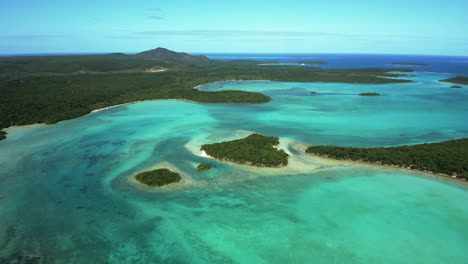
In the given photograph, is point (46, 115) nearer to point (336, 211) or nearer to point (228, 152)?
point (228, 152)

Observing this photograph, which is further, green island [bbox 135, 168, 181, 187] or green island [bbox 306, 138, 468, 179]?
green island [bbox 306, 138, 468, 179]

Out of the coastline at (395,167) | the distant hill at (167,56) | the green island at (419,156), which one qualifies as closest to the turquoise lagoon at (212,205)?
the coastline at (395,167)

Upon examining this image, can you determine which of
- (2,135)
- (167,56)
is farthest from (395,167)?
(167,56)

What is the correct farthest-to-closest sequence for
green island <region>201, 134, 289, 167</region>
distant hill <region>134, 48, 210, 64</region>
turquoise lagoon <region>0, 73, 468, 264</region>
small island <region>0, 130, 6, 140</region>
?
distant hill <region>134, 48, 210, 64</region> < small island <region>0, 130, 6, 140</region> < green island <region>201, 134, 289, 167</region> < turquoise lagoon <region>0, 73, 468, 264</region>

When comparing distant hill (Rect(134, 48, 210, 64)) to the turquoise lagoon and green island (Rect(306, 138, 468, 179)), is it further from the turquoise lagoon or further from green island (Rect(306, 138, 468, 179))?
green island (Rect(306, 138, 468, 179))

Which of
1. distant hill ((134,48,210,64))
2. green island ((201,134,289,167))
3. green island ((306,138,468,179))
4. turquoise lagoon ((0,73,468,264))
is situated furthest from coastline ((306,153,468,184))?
distant hill ((134,48,210,64))

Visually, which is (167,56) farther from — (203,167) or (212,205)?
(212,205)

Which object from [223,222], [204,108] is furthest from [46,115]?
[223,222]
